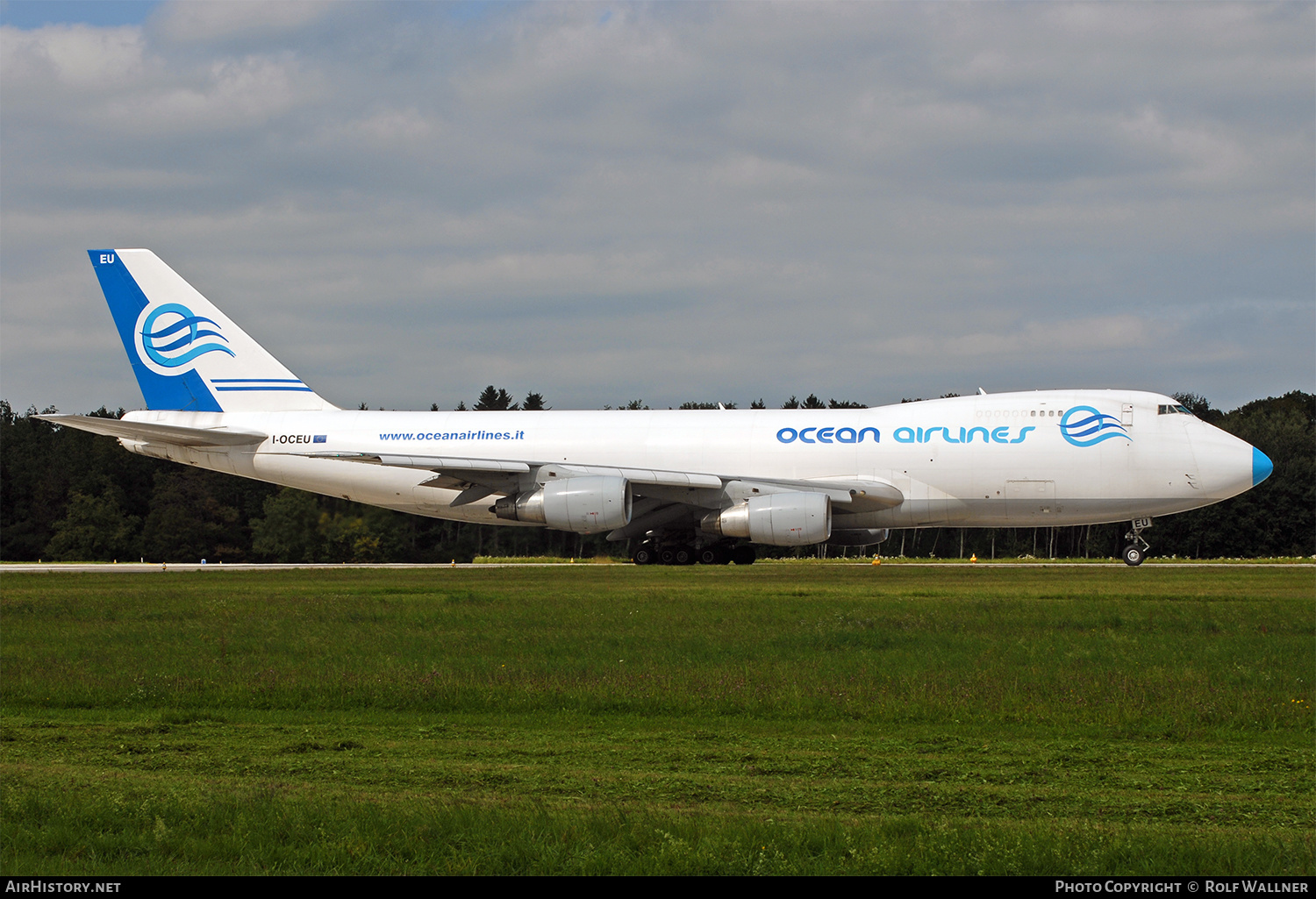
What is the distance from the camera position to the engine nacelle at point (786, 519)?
2866cm

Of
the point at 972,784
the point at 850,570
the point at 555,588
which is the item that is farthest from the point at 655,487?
the point at 972,784

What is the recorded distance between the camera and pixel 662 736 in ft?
31.5

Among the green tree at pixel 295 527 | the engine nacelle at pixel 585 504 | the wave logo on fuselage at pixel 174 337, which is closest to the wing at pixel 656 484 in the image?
the engine nacelle at pixel 585 504

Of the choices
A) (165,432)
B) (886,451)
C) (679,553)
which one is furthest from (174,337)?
(886,451)

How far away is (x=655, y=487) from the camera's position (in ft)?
102

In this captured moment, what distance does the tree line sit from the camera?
109 feet

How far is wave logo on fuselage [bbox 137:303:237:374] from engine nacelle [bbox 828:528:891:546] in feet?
61.7

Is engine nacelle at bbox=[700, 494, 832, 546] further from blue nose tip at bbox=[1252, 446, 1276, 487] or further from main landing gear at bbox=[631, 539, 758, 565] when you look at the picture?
blue nose tip at bbox=[1252, 446, 1276, 487]

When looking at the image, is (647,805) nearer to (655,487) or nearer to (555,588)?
(555,588)

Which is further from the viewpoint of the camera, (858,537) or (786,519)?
(858,537)

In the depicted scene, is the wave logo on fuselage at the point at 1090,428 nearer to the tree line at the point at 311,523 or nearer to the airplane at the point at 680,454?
the airplane at the point at 680,454

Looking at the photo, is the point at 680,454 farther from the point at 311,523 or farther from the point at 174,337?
the point at 174,337

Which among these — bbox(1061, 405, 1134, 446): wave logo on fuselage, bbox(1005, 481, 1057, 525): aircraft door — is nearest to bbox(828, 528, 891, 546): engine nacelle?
bbox(1005, 481, 1057, 525): aircraft door

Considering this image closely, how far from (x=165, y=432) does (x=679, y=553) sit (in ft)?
48.6
